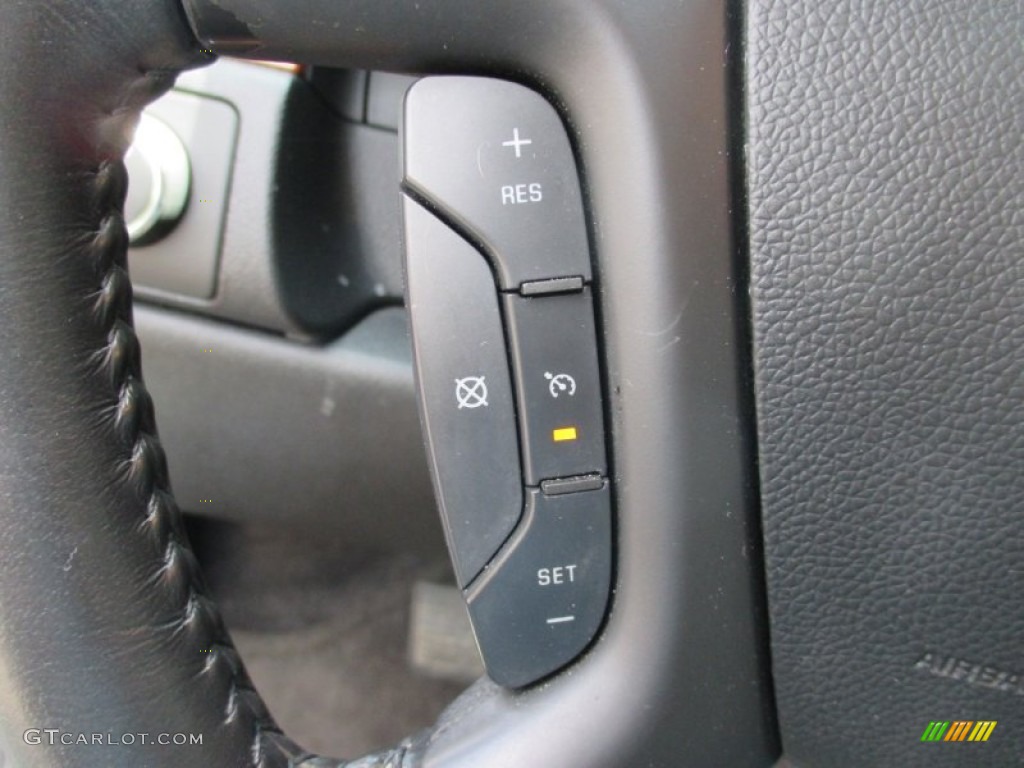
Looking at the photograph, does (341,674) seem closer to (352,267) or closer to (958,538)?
(352,267)

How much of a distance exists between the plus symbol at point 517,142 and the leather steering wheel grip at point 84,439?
19 cm

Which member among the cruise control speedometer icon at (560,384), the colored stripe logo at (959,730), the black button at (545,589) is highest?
the cruise control speedometer icon at (560,384)

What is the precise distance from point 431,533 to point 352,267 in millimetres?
276

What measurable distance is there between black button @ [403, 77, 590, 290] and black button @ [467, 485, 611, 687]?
138 mm

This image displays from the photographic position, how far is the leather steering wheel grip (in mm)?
505

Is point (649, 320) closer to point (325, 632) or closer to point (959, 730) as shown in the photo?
point (959, 730)

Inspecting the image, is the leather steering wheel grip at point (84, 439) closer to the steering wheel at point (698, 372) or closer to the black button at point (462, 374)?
the steering wheel at point (698, 372)

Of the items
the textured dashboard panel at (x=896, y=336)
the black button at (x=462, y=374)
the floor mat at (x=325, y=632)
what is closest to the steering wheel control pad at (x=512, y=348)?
the black button at (x=462, y=374)

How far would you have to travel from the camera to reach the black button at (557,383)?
0.56 meters

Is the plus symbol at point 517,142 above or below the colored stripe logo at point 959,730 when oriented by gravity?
above

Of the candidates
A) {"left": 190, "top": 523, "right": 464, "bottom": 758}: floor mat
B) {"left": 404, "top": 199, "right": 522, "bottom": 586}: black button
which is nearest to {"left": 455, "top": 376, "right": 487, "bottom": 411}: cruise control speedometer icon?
{"left": 404, "top": 199, "right": 522, "bottom": 586}: black button

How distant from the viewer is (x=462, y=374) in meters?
0.57

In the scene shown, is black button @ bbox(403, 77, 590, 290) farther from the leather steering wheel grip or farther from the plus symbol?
the leather steering wheel grip

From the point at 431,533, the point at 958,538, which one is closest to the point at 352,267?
the point at 431,533
